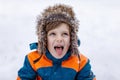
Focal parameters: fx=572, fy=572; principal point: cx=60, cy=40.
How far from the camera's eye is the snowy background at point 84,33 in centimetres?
779

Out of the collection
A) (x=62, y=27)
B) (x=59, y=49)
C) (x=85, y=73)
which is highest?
(x=62, y=27)

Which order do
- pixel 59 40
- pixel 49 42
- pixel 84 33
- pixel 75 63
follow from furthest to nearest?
pixel 84 33 < pixel 75 63 < pixel 49 42 < pixel 59 40

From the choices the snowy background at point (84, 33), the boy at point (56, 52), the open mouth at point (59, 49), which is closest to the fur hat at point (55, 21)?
the boy at point (56, 52)

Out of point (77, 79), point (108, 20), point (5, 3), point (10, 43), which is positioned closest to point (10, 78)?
point (10, 43)

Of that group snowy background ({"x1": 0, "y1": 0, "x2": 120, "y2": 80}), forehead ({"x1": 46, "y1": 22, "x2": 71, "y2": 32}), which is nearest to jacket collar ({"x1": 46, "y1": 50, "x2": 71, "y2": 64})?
forehead ({"x1": 46, "y1": 22, "x2": 71, "y2": 32})

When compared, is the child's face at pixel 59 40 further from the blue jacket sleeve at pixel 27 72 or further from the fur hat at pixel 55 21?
the blue jacket sleeve at pixel 27 72

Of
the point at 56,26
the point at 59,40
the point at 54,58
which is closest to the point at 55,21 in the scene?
the point at 56,26

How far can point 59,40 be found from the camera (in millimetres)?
4879

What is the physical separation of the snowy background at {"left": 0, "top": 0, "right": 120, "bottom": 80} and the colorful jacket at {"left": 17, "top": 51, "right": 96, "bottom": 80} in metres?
1.17

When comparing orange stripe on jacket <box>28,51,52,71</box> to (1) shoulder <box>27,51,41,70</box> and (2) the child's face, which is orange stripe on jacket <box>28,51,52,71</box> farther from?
(2) the child's face

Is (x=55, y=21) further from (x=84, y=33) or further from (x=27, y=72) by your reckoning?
(x=84, y=33)

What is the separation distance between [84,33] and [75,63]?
422 centimetres

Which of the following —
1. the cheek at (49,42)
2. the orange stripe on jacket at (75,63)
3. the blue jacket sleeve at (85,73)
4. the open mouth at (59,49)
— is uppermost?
the cheek at (49,42)

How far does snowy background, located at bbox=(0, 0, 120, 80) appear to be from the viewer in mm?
7785
